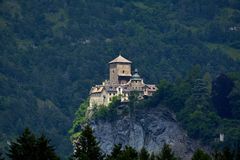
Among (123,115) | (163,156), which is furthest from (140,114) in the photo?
(163,156)

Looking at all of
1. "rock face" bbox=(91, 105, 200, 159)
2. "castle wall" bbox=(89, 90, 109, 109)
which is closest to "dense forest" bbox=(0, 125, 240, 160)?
"rock face" bbox=(91, 105, 200, 159)

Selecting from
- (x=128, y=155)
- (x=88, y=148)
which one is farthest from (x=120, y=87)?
(x=88, y=148)

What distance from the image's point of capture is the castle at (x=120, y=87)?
18838 cm

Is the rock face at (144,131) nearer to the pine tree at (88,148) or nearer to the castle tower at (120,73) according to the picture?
the castle tower at (120,73)

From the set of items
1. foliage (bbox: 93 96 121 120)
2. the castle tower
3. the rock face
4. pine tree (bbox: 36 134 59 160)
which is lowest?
pine tree (bbox: 36 134 59 160)

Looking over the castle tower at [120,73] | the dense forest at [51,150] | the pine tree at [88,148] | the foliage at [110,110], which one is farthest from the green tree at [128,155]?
the castle tower at [120,73]

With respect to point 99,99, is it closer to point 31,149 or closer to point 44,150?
point 44,150

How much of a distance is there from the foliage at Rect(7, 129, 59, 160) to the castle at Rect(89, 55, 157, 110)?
98203 mm

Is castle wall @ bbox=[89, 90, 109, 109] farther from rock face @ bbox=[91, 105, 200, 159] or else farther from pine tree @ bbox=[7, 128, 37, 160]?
pine tree @ bbox=[7, 128, 37, 160]

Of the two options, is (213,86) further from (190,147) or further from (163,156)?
(163,156)

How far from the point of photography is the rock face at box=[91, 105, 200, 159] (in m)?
184

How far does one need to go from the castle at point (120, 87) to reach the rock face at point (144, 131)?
2.41 meters

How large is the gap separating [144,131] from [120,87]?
21.5 ft

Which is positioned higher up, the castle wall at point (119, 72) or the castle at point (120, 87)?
the castle wall at point (119, 72)
